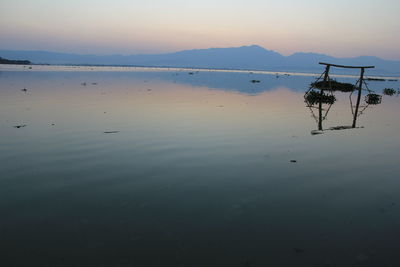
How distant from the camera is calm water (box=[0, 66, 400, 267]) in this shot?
5531 mm

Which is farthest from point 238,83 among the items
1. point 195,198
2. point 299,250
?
point 299,250

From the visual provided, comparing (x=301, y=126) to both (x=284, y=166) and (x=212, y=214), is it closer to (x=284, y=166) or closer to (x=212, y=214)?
(x=284, y=166)

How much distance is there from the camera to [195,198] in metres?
7.75

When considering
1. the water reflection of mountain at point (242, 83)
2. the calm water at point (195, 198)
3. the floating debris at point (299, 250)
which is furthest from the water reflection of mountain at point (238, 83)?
the floating debris at point (299, 250)

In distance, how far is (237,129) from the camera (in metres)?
16.8

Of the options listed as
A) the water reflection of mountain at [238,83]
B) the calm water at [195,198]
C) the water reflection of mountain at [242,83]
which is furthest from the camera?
the water reflection of mountain at [242,83]

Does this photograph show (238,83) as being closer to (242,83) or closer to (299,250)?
(242,83)

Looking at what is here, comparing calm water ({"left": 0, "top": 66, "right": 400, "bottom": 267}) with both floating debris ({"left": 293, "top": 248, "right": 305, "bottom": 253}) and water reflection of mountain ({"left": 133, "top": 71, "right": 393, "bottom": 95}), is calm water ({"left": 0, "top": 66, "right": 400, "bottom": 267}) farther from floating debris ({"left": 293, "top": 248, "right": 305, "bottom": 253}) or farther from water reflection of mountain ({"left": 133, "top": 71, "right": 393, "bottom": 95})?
water reflection of mountain ({"left": 133, "top": 71, "right": 393, "bottom": 95})

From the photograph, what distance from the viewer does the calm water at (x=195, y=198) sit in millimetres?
5531

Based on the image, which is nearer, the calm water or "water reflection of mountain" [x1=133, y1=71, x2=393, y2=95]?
the calm water

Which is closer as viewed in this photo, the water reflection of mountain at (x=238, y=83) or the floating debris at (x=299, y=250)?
the floating debris at (x=299, y=250)

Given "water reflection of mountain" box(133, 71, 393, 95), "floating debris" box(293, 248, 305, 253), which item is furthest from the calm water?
"water reflection of mountain" box(133, 71, 393, 95)

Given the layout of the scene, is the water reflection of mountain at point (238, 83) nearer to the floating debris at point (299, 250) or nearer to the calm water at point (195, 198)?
the calm water at point (195, 198)

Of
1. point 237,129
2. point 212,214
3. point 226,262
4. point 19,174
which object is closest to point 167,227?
point 212,214
